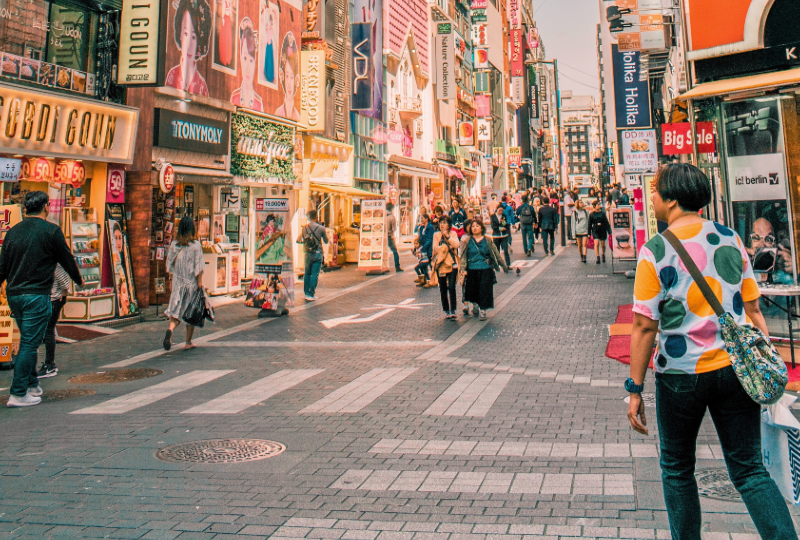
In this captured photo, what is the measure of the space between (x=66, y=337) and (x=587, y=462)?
375 inches

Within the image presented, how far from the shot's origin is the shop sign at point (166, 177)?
14625mm

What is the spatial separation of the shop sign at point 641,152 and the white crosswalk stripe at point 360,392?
36.4 feet

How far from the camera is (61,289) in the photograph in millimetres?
9430

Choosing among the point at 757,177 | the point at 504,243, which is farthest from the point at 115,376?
the point at 504,243

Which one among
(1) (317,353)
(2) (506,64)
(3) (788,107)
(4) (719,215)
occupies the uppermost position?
(2) (506,64)

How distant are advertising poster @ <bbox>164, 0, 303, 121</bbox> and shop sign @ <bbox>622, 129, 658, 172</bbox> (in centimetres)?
966

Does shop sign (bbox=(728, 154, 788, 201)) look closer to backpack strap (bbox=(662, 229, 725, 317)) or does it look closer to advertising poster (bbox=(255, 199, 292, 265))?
backpack strap (bbox=(662, 229, 725, 317))

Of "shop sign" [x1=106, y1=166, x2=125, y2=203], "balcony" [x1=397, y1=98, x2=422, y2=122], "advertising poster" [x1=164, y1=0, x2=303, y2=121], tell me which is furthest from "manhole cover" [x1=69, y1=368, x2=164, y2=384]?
"balcony" [x1=397, y1=98, x2=422, y2=122]

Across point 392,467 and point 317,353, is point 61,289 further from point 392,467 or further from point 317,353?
point 392,467

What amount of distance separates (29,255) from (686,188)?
258 inches

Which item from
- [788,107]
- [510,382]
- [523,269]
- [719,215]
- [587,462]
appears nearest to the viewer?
[587,462]

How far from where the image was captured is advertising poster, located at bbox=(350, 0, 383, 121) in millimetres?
30312

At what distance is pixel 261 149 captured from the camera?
21172 mm

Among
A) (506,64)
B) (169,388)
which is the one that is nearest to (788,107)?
(169,388)
